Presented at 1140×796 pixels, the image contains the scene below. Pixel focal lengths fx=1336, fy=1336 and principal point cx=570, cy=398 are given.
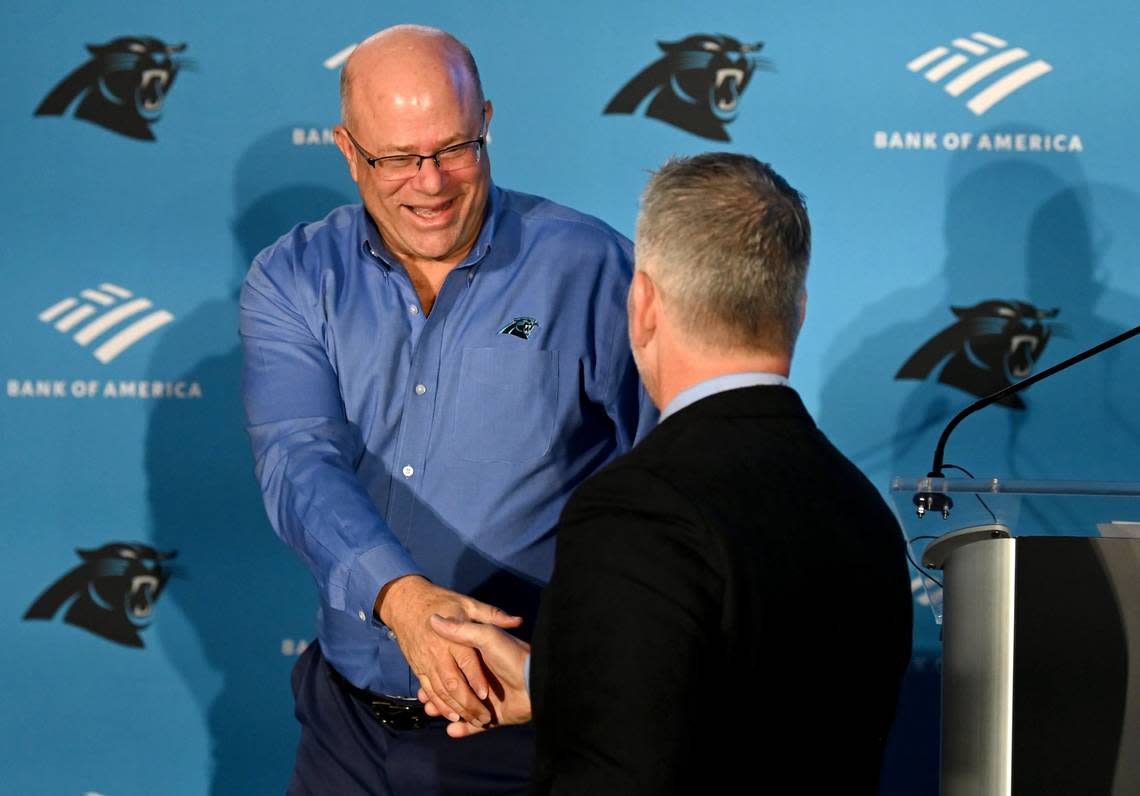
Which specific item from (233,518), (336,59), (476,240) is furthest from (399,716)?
(336,59)

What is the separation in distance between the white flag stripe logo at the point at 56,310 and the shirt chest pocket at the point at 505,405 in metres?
1.66

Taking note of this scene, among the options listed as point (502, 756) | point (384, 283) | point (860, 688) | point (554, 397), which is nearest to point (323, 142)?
point (384, 283)

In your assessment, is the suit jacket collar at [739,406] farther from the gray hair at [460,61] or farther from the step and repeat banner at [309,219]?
the step and repeat banner at [309,219]

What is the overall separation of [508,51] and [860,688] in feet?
8.03

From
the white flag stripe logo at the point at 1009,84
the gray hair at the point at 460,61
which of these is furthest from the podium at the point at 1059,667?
the white flag stripe logo at the point at 1009,84

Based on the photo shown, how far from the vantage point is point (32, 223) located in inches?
138

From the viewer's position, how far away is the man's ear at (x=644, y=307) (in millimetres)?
1452

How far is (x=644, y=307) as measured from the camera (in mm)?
1462

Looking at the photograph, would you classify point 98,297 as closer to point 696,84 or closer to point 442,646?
point 696,84

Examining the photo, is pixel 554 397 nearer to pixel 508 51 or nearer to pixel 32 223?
pixel 508 51

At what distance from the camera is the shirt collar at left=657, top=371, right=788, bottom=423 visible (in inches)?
54.9

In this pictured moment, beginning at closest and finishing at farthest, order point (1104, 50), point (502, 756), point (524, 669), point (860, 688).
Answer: point (860, 688)
point (524, 669)
point (502, 756)
point (1104, 50)

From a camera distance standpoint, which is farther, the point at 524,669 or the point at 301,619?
the point at 301,619

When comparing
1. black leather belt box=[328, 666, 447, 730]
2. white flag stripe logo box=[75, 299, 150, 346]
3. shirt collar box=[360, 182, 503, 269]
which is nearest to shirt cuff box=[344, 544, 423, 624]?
black leather belt box=[328, 666, 447, 730]
